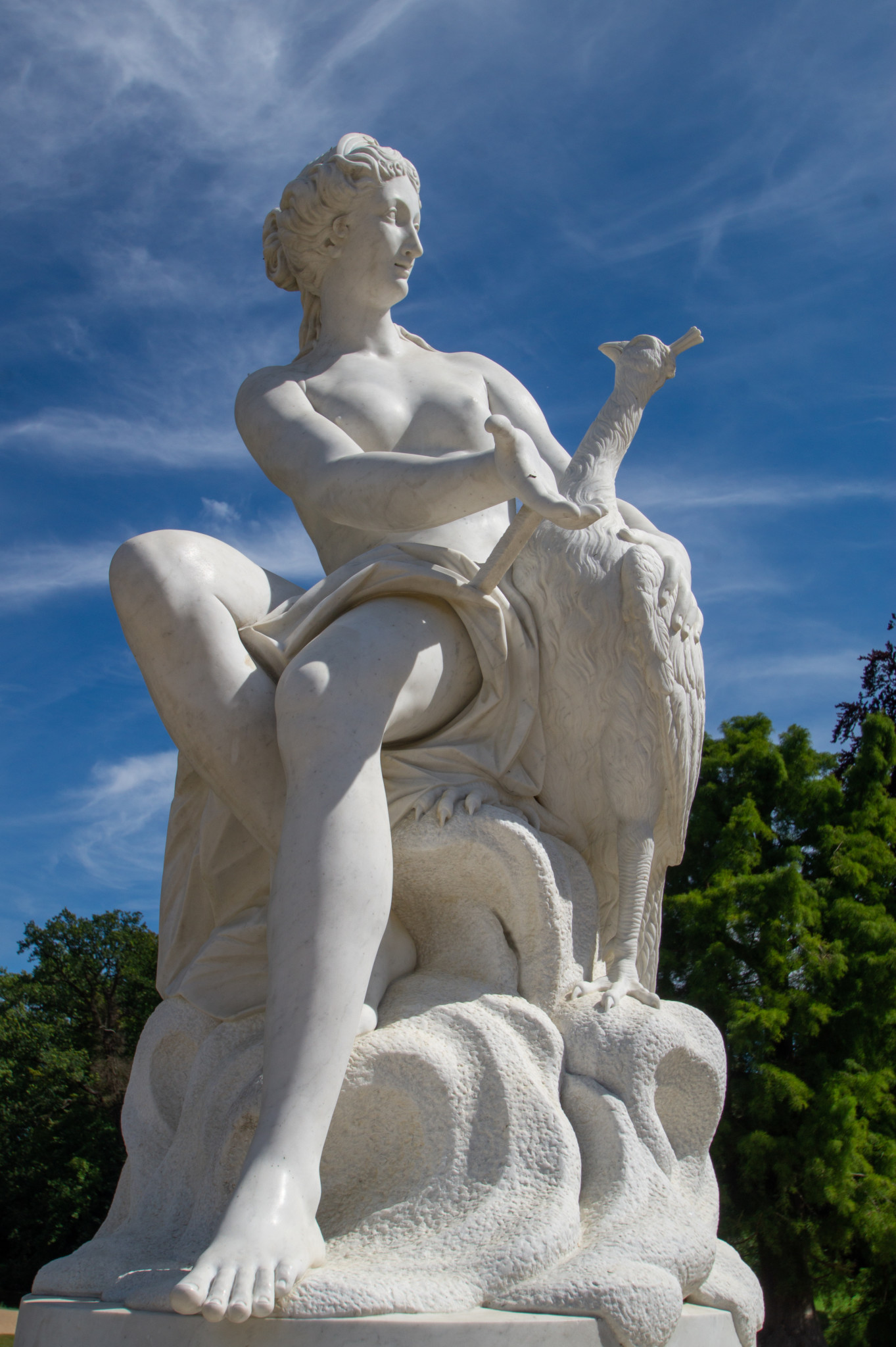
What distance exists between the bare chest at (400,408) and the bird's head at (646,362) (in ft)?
1.47

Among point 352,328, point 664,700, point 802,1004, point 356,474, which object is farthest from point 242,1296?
point 802,1004

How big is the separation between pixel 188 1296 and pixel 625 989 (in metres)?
1.47

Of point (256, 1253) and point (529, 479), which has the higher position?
point (529, 479)

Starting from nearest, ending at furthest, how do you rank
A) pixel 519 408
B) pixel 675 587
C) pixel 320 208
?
pixel 675 587 → pixel 320 208 → pixel 519 408

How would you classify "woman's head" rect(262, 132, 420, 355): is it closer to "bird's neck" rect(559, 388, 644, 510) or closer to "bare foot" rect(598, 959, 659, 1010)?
"bird's neck" rect(559, 388, 644, 510)

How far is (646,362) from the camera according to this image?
3.70 metres

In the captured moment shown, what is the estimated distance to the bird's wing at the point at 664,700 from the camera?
3270 millimetres

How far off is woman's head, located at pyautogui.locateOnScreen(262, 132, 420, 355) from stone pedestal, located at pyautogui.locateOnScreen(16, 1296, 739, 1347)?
2.92 m

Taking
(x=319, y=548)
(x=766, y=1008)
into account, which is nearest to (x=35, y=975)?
(x=766, y=1008)

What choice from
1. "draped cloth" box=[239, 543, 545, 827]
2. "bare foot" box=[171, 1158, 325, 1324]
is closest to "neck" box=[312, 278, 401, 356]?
"draped cloth" box=[239, 543, 545, 827]

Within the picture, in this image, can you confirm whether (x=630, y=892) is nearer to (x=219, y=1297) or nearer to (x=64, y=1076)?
(x=219, y=1297)

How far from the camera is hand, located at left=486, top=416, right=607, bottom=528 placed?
2822mm

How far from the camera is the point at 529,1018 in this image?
2.91 m

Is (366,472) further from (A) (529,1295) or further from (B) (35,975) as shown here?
(B) (35,975)
